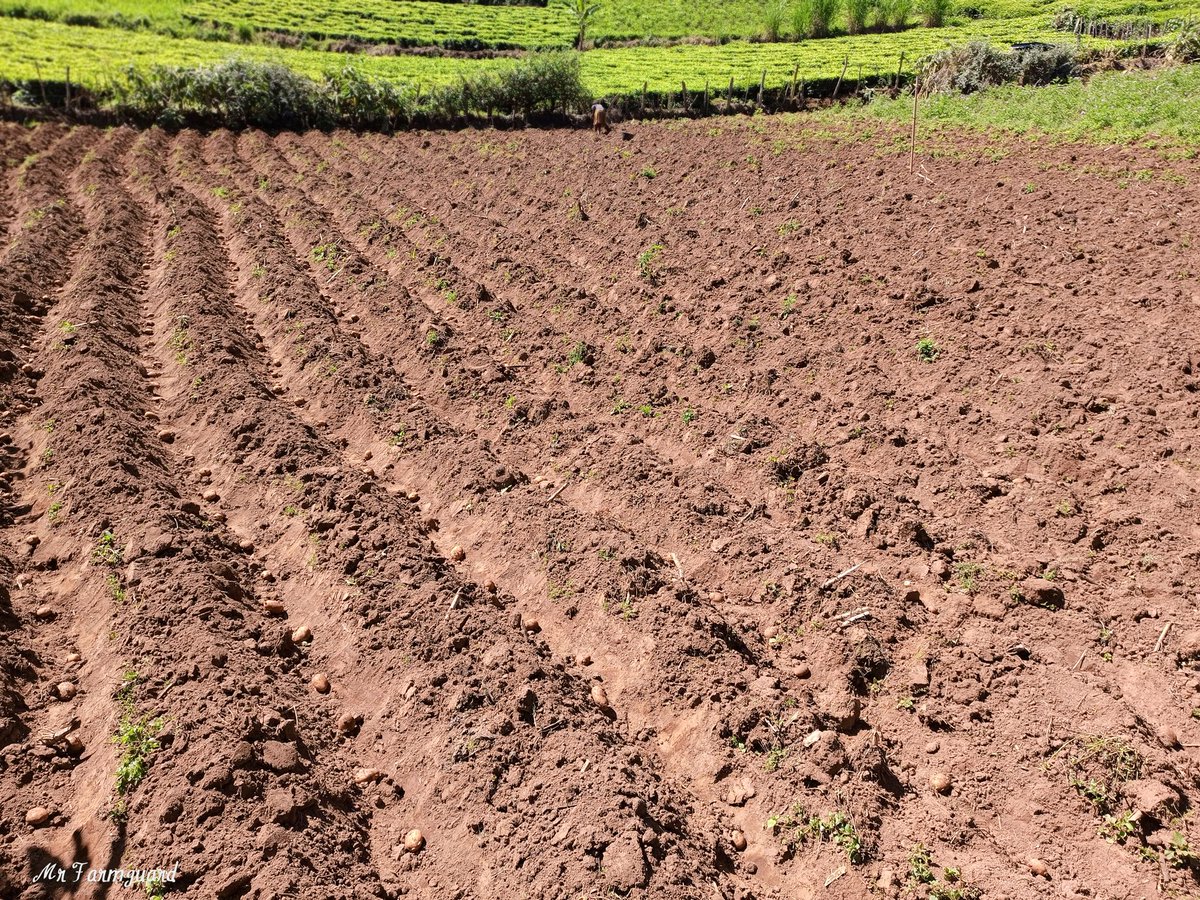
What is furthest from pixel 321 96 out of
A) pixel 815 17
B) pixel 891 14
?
pixel 891 14

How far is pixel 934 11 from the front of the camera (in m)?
44.8

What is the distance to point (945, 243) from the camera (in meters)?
11.2

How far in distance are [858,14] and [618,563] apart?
49848 millimetres

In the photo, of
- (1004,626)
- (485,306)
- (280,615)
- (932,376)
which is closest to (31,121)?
(485,306)

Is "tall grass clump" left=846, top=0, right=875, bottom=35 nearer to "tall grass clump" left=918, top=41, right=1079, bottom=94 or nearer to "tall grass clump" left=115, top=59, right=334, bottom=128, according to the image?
"tall grass clump" left=918, top=41, right=1079, bottom=94

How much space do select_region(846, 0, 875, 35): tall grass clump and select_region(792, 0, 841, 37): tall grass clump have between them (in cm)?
83

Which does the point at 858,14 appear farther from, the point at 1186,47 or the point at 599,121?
the point at 599,121

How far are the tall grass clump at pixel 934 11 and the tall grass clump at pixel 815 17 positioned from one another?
496cm

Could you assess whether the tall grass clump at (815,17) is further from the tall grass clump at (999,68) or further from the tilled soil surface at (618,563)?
the tilled soil surface at (618,563)

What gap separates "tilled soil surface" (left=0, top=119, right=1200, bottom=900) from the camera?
4.17 metres

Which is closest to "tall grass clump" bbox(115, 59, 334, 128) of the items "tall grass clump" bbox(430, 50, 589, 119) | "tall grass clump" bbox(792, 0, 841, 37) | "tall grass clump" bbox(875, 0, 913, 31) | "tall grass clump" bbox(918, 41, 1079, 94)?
"tall grass clump" bbox(430, 50, 589, 119)

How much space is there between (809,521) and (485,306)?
5714 mm

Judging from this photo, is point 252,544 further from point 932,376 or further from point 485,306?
point 932,376

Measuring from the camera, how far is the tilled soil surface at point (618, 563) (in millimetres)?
4172
